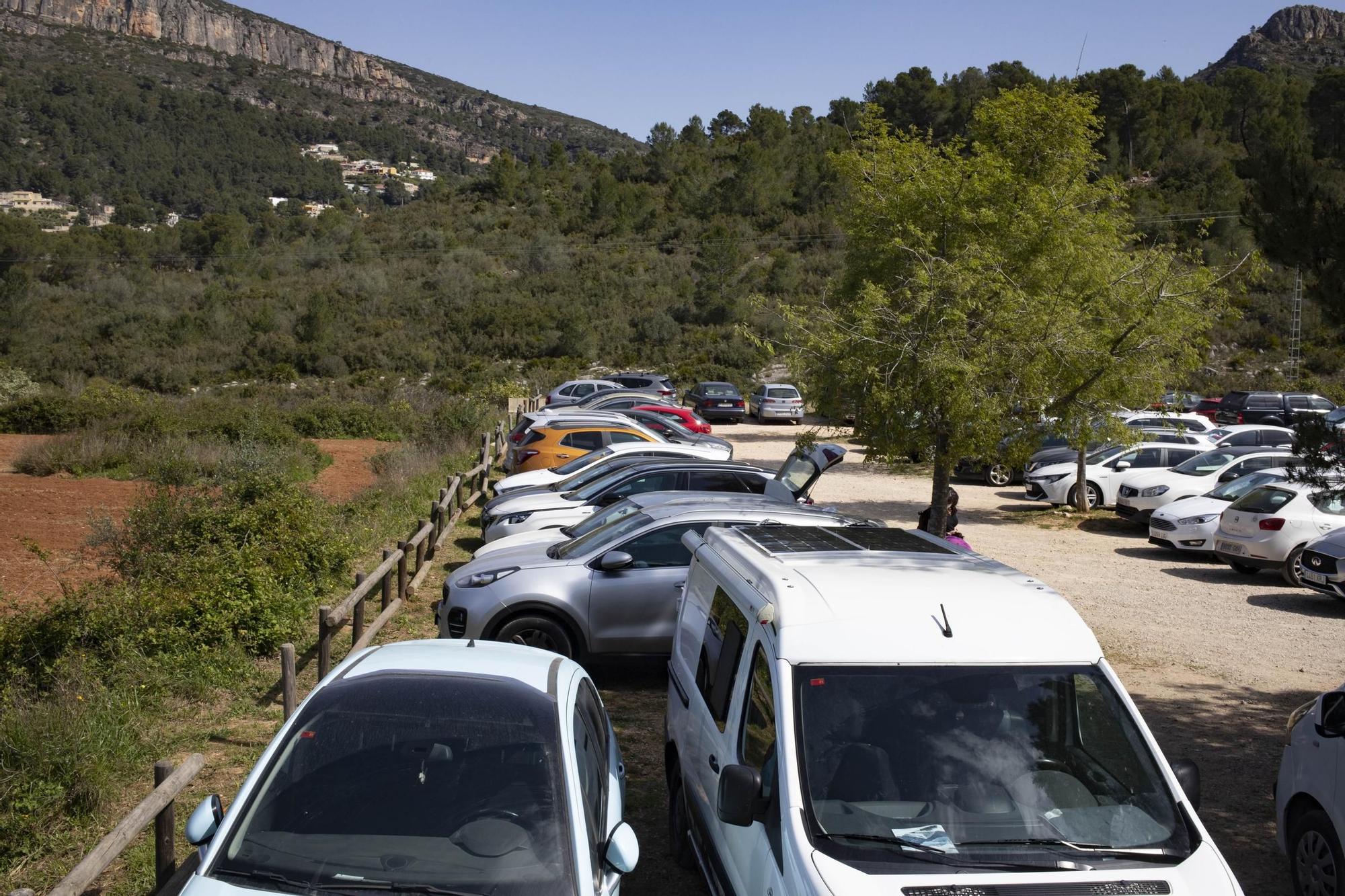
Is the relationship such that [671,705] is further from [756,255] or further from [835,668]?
[756,255]

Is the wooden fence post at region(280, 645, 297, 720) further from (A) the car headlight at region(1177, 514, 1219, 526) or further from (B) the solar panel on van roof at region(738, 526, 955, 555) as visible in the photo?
(A) the car headlight at region(1177, 514, 1219, 526)

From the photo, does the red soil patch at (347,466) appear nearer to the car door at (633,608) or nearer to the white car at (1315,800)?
the car door at (633,608)

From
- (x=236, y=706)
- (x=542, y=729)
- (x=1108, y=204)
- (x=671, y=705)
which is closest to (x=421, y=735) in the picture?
(x=542, y=729)

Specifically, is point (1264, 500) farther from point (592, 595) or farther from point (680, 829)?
point (680, 829)


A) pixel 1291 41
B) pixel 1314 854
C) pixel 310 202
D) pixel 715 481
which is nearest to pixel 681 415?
pixel 715 481

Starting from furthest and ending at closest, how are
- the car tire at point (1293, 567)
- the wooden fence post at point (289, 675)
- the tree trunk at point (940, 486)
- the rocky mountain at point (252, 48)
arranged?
1. the rocky mountain at point (252, 48)
2. the car tire at point (1293, 567)
3. the tree trunk at point (940, 486)
4. the wooden fence post at point (289, 675)

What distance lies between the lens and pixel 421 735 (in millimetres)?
4305

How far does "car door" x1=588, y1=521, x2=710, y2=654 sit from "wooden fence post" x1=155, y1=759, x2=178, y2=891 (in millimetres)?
4258

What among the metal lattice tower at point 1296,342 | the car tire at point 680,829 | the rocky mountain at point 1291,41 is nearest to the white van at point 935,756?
the car tire at point 680,829

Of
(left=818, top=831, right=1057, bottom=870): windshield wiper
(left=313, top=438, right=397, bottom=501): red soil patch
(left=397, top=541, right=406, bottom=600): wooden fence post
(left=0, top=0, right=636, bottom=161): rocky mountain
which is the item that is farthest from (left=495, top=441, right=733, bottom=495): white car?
(left=0, top=0, right=636, bottom=161): rocky mountain

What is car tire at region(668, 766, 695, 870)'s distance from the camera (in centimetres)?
585

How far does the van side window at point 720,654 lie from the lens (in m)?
5.07

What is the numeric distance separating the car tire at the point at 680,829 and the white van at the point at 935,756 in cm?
83

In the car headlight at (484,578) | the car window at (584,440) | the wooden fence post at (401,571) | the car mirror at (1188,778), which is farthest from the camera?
the car window at (584,440)
